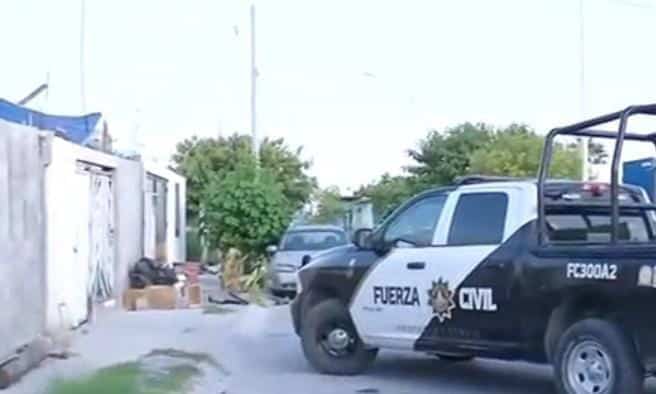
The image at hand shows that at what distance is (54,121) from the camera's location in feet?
73.0

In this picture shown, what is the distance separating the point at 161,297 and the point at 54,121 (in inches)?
140

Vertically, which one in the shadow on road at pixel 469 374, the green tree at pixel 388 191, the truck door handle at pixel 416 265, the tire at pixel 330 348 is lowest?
the shadow on road at pixel 469 374

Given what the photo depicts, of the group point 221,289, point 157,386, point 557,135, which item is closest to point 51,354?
point 157,386

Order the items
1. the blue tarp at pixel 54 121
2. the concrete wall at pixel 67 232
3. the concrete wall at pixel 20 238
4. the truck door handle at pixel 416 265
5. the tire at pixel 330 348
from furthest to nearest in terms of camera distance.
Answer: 1. the blue tarp at pixel 54 121
2. the concrete wall at pixel 67 232
3. the tire at pixel 330 348
4. the truck door handle at pixel 416 265
5. the concrete wall at pixel 20 238

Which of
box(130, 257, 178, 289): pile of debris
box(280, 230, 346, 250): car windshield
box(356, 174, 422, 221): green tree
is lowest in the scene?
box(130, 257, 178, 289): pile of debris

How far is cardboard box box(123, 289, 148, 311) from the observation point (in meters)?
21.8

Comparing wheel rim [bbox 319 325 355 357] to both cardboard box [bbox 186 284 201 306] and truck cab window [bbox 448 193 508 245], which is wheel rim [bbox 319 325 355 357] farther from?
cardboard box [bbox 186 284 201 306]

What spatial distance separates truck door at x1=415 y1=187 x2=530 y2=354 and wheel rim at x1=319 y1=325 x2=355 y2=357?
42.5 inches

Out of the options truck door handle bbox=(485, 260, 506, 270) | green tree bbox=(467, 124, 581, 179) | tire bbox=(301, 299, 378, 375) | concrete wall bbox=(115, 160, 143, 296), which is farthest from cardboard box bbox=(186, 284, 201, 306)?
green tree bbox=(467, 124, 581, 179)

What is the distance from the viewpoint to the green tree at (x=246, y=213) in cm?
2866

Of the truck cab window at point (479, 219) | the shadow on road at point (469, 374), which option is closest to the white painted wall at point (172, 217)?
the shadow on road at point (469, 374)

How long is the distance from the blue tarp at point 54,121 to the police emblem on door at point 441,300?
6525mm

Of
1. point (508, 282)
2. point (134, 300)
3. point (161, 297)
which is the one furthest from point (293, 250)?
point (508, 282)

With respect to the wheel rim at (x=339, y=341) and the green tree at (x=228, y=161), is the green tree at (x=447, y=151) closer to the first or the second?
the green tree at (x=228, y=161)
